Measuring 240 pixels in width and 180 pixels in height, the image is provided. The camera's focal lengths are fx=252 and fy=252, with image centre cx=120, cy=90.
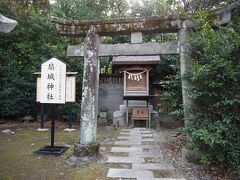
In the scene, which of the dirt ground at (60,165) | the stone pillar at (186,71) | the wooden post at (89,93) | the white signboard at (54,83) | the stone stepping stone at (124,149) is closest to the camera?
the dirt ground at (60,165)

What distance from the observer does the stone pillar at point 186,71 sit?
243 inches

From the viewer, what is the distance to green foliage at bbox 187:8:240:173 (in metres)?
5.21

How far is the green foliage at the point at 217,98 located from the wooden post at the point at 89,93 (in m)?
2.54

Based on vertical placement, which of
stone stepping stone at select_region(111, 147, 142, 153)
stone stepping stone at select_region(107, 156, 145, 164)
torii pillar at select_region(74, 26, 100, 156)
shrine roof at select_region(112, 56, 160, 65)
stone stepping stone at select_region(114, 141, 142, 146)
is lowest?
stone stepping stone at select_region(107, 156, 145, 164)

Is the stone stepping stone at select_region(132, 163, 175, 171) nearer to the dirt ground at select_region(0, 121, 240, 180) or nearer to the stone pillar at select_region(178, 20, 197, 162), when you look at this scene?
the dirt ground at select_region(0, 121, 240, 180)

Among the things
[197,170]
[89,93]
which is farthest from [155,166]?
[89,93]

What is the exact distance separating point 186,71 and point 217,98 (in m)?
1.15

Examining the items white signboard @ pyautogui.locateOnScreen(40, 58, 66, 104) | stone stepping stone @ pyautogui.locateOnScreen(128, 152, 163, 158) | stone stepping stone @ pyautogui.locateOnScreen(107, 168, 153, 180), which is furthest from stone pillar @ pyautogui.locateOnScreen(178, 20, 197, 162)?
white signboard @ pyautogui.locateOnScreen(40, 58, 66, 104)

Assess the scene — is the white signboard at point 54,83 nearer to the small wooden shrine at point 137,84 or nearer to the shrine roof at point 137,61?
the small wooden shrine at point 137,84

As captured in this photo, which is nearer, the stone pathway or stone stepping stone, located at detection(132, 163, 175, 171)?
the stone pathway

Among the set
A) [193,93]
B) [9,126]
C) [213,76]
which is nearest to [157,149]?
[193,93]

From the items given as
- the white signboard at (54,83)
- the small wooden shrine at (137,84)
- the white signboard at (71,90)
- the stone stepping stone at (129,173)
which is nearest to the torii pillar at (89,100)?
the white signboard at (54,83)

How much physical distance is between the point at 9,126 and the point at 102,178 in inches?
365

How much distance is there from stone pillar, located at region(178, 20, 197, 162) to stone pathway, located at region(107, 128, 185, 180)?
567mm
